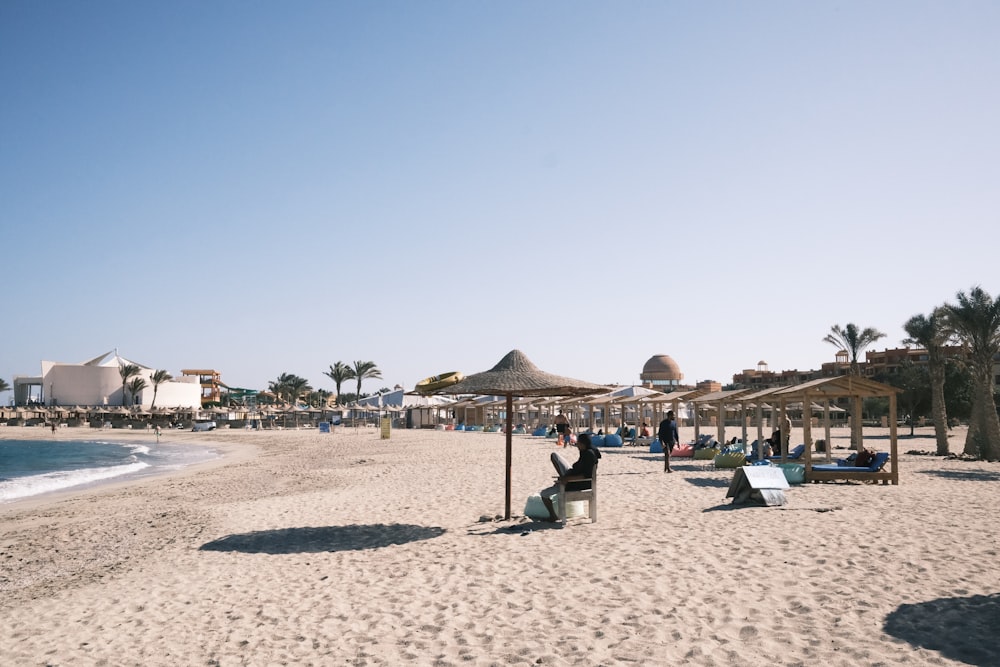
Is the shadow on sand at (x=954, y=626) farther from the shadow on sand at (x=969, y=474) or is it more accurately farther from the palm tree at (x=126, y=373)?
the palm tree at (x=126, y=373)

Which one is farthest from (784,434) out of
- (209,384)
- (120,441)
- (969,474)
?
(209,384)

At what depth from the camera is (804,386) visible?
14102 millimetres

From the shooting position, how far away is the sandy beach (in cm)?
464

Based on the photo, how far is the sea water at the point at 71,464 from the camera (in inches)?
790

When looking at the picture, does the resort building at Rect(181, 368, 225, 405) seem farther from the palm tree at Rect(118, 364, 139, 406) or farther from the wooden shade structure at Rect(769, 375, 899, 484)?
the wooden shade structure at Rect(769, 375, 899, 484)

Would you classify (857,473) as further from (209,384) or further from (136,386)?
(209,384)

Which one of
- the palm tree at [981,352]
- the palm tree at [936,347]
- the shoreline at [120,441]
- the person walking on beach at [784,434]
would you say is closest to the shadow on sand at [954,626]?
the person walking on beach at [784,434]

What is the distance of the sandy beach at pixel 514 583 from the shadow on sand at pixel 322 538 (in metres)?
0.05

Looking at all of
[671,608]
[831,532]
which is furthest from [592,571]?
[831,532]

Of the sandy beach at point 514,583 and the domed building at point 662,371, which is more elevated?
the domed building at point 662,371

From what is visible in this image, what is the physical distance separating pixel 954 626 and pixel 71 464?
3253 centimetres

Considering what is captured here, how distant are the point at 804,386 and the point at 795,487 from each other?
8.90ft

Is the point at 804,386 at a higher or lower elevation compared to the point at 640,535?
higher

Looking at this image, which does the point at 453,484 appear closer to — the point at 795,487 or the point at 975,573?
the point at 795,487
